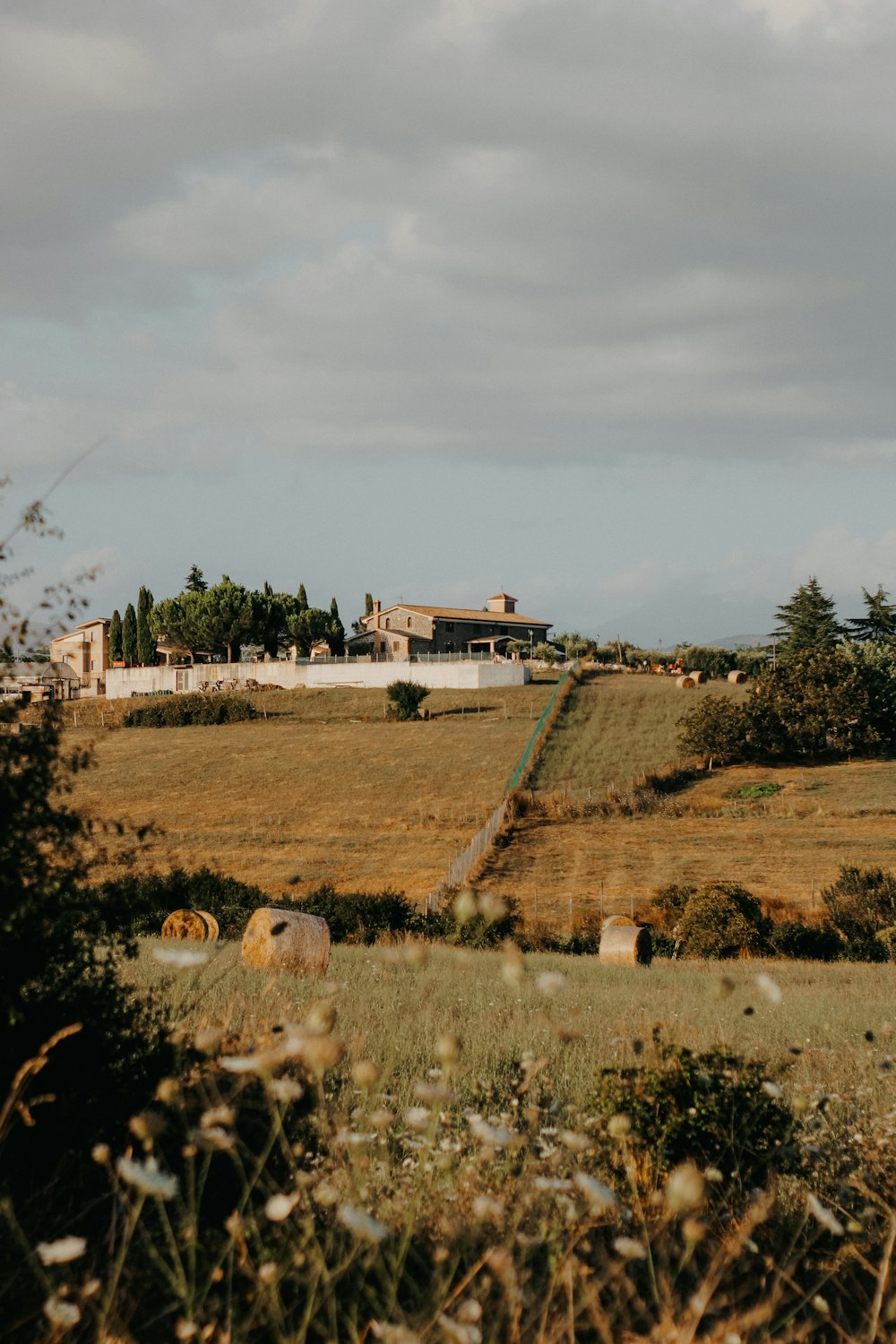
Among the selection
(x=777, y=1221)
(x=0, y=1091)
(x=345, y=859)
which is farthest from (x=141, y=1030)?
(x=345, y=859)

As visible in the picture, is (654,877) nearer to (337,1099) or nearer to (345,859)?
(345,859)

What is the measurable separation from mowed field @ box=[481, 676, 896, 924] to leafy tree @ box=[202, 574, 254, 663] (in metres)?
59.6

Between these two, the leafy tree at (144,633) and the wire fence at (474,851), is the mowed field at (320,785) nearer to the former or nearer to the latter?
the wire fence at (474,851)

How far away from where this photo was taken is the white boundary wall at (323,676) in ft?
291

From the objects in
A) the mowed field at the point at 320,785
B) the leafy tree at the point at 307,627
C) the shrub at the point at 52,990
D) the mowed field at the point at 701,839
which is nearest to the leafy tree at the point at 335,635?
the leafy tree at the point at 307,627

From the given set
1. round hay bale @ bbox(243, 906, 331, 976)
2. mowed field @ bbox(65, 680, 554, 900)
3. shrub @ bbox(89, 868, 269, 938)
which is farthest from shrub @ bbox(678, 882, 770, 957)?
round hay bale @ bbox(243, 906, 331, 976)

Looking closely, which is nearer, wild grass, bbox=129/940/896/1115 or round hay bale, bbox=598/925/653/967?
wild grass, bbox=129/940/896/1115

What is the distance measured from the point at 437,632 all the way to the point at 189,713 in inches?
1942

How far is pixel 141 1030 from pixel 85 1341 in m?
2.24

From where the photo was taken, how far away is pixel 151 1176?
3115 millimetres

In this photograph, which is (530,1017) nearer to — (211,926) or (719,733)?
(211,926)

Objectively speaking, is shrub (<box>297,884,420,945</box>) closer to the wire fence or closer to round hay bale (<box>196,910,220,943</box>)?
the wire fence

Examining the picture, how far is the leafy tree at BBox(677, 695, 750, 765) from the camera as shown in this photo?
58969mm

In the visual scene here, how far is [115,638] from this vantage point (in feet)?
413
